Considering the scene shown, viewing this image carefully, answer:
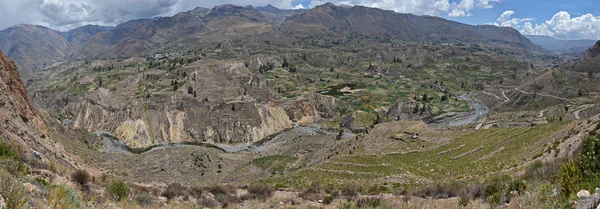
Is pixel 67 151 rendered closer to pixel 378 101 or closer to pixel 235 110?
pixel 235 110

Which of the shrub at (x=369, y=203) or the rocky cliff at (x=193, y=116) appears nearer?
the shrub at (x=369, y=203)

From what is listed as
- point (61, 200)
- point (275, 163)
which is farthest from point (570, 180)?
point (275, 163)

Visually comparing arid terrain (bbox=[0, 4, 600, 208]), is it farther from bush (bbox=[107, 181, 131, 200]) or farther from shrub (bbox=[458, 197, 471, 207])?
shrub (bbox=[458, 197, 471, 207])

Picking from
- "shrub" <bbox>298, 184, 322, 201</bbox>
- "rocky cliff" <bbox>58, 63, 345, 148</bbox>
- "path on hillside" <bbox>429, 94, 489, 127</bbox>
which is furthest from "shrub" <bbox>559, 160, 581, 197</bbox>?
"path on hillside" <bbox>429, 94, 489, 127</bbox>

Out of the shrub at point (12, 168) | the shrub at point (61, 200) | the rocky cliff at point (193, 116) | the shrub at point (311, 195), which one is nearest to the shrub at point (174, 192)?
the shrub at point (12, 168)

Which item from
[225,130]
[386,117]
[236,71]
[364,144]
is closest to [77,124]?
[225,130]

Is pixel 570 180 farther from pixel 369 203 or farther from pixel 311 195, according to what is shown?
pixel 311 195

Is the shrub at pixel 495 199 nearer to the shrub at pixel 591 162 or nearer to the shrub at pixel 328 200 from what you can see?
the shrub at pixel 591 162

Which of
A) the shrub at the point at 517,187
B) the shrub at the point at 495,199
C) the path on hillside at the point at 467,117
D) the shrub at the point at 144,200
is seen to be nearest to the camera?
the shrub at the point at 495,199
